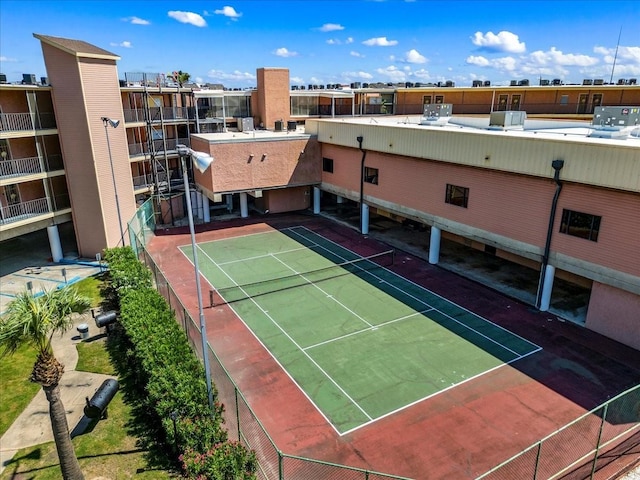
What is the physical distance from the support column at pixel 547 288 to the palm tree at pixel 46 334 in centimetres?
1864

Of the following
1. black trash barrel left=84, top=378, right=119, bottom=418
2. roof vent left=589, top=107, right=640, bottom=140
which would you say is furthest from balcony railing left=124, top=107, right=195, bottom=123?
roof vent left=589, top=107, right=640, bottom=140

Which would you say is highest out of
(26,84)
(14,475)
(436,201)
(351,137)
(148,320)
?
(26,84)

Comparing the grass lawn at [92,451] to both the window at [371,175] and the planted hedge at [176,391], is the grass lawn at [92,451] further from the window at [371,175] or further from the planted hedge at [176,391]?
the window at [371,175]

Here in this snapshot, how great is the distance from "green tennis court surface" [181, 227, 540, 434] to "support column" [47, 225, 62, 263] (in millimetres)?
8553

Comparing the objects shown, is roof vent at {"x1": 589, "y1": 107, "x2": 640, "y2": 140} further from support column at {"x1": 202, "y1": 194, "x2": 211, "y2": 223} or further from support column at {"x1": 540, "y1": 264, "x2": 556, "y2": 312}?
support column at {"x1": 202, "y1": 194, "x2": 211, "y2": 223}

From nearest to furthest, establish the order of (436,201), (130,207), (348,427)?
(348,427)
(436,201)
(130,207)

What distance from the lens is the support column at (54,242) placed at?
92.9ft

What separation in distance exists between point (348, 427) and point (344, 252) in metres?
15.8

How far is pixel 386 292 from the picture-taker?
22.8 metres

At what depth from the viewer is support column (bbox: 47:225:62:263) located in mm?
28317

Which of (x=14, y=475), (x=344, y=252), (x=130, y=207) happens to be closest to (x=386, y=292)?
(x=344, y=252)

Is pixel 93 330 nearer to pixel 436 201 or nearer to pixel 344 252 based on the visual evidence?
pixel 344 252

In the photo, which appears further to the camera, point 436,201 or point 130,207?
point 130,207

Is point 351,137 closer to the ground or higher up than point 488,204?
higher up
